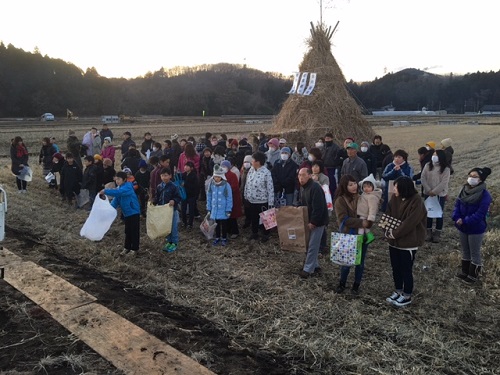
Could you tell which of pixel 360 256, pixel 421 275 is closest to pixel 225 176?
pixel 360 256

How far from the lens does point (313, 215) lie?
16.6 feet

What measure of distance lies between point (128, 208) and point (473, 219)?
4.66 m

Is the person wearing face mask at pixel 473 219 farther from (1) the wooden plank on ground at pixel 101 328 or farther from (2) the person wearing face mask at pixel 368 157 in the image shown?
(1) the wooden plank on ground at pixel 101 328

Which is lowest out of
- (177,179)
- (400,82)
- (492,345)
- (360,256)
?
(492,345)

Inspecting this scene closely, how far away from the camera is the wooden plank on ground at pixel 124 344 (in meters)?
3.33

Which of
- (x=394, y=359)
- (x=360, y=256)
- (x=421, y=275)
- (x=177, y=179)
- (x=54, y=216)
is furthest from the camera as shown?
(x=54, y=216)

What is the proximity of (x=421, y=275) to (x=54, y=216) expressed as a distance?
6.83 meters

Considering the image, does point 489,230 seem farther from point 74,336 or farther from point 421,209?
point 74,336

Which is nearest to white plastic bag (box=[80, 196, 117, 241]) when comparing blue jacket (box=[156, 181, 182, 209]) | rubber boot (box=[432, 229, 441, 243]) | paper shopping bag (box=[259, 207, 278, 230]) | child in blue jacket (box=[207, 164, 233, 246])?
blue jacket (box=[156, 181, 182, 209])

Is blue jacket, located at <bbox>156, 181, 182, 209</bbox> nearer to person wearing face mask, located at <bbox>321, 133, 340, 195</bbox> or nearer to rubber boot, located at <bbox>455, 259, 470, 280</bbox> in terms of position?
person wearing face mask, located at <bbox>321, 133, 340, 195</bbox>

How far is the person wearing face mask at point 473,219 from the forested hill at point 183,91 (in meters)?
24.9

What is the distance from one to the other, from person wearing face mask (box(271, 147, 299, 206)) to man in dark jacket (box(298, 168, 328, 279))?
5.84ft

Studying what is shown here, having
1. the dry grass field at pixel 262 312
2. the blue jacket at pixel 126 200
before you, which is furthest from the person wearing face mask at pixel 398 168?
the blue jacket at pixel 126 200

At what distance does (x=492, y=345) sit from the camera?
3695mm
